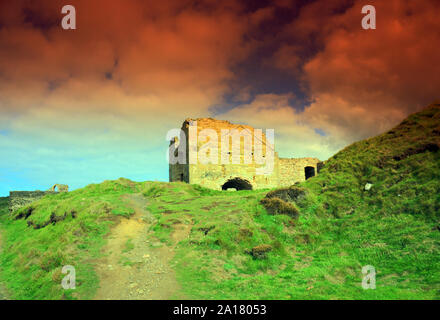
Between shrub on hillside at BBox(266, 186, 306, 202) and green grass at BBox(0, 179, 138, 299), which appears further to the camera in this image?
shrub on hillside at BBox(266, 186, 306, 202)

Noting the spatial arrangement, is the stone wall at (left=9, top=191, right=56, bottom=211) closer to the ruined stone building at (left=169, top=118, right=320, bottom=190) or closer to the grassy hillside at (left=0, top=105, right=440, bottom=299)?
the ruined stone building at (left=169, top=118, right=320, bottom=190)

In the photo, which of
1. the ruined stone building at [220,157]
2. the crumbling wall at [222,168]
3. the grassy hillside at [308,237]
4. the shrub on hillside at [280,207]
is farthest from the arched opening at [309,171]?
the shrub on hillside at [280,207]

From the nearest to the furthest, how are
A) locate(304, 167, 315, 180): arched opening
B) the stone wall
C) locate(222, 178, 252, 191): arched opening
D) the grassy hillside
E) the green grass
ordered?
the grassy hillside
the green grass
locate(222, 178, 252, 191): arched opening
the stone wall
locate(304, 167, 315, 180): arched opening

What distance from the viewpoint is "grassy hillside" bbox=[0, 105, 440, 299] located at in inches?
279

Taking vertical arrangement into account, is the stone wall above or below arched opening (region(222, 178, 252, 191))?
below

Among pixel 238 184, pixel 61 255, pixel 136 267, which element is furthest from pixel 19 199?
pixel 136 267

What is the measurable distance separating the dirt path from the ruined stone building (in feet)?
47.8

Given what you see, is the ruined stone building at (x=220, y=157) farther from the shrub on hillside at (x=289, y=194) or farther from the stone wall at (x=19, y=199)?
the stone wall at (x=19, y=199)

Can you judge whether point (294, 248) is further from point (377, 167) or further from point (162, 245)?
point (377, 167)

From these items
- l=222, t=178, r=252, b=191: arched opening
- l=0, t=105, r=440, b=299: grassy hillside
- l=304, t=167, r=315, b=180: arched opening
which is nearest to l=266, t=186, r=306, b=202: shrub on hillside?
l=0, t=105, r=440, b=299: grassy hillside

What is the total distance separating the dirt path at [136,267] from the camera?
686 cm

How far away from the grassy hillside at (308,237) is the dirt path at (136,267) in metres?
0.35

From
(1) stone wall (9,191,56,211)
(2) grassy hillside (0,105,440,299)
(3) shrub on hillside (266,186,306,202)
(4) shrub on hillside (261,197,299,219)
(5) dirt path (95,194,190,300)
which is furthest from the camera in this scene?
(1) stone wall (9,191,56,211)

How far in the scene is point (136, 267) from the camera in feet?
27.7
